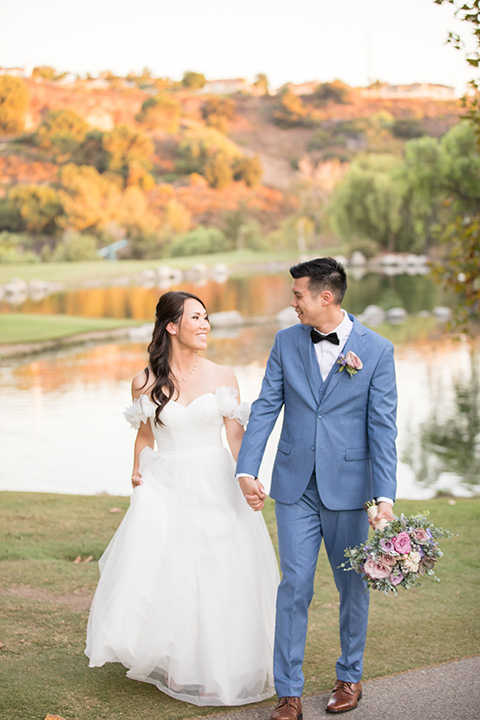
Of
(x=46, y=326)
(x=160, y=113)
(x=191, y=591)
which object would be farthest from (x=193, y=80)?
(x=191, y=591)

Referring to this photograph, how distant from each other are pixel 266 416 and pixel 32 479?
6.88m

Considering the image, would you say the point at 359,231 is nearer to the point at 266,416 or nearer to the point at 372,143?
the point at 372,143

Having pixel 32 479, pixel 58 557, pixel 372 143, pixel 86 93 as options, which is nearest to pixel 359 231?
pixel 372 143

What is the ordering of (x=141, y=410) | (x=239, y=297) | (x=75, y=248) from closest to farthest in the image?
(x=141, y=410), (x=75, y=248), (x=239, y=297)

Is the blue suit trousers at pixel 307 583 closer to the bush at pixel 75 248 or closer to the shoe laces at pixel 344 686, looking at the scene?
the shoe laces at pixel 344 686

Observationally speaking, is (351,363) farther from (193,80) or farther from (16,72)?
(193,80)

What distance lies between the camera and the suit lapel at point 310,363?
2.97 meters

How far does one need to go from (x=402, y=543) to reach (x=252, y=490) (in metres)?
0.60

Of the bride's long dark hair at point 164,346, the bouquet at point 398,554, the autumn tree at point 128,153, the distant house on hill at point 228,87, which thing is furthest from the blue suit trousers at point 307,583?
the distant house on hill at point 228,87

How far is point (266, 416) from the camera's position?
9.91 feet

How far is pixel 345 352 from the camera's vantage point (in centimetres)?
296

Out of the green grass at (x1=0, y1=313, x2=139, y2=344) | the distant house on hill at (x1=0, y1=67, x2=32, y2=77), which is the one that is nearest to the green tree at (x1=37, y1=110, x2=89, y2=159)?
the distant house on hill at (x1=0, y1=67, x2=32, y2=77)

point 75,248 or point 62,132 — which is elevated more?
point 62,132

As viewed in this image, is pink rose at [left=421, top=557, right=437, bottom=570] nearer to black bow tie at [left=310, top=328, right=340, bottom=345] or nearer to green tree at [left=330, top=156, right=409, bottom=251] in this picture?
black bow tie at [left=310, top=328, right=340, bottom=345]
